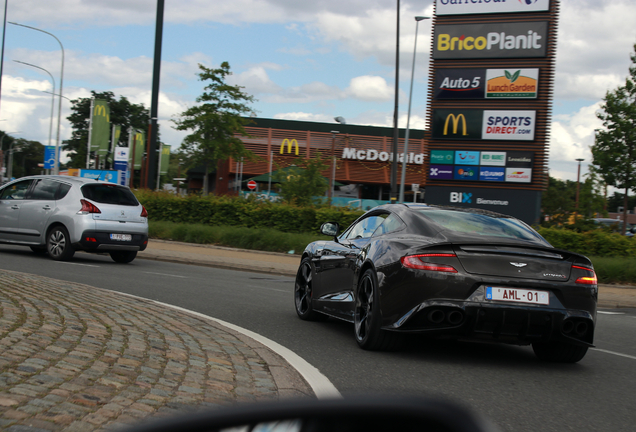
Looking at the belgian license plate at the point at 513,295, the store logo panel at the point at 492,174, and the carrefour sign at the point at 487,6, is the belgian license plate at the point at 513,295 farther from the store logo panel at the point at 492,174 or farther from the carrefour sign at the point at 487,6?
the carrefour sign at the point at 487,6

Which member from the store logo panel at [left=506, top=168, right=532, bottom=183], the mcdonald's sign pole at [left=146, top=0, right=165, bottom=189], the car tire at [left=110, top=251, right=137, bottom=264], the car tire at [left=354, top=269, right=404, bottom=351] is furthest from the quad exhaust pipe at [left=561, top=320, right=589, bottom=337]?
the store logo panel at [left=506, top=168, right=532, bottom=183]

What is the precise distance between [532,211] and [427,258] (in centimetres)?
2446

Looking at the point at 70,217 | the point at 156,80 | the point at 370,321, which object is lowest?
the point at 370,321

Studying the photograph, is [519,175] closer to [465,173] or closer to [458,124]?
[465,173]

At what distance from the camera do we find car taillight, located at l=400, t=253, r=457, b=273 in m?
5.87

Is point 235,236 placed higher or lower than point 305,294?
lower

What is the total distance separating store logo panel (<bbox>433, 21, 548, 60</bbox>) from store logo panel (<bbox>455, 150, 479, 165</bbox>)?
4092mm

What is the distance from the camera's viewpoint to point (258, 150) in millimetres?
65688

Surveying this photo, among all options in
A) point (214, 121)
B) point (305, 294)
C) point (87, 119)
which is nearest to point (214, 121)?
point (214, 121)

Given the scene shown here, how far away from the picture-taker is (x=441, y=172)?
1181 inches

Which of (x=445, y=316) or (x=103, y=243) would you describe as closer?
(x=445, y=316)

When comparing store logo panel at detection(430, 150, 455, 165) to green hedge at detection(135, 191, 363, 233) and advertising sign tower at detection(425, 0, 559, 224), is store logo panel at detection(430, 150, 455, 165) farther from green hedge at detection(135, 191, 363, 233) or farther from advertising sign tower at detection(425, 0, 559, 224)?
green hedge at detection(135, 191, 363, 233)

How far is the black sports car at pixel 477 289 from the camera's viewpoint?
5.77 m

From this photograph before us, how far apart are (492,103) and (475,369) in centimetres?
2508
